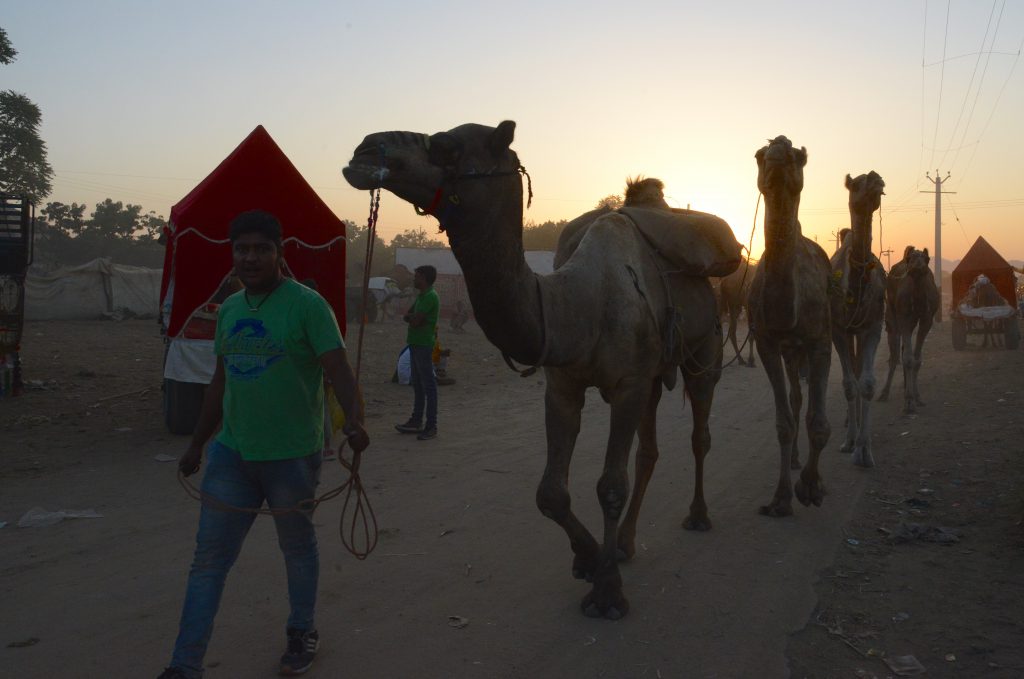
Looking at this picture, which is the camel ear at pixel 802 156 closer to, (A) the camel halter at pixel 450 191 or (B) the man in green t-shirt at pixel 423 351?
(A) the camel halter at pixel 450 191

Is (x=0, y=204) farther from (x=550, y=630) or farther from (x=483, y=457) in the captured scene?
(x=550, y=630)

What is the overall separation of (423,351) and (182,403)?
306 cm

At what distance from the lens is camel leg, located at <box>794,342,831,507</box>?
655cm

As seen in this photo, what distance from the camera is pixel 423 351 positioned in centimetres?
1001

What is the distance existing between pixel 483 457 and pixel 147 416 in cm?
532

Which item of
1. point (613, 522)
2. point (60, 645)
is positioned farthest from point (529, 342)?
point (60, 645)

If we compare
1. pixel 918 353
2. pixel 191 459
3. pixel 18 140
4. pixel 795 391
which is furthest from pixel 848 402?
pixel 18 140

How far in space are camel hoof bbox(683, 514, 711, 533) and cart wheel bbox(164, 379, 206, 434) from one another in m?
6.39

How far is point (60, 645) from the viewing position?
3969 millimetres

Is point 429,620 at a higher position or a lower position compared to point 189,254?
lower

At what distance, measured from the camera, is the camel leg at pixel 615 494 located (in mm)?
4414

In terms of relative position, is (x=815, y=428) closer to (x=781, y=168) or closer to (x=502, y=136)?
(x=781, y=168)

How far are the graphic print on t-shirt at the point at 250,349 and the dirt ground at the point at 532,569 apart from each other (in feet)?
4.80

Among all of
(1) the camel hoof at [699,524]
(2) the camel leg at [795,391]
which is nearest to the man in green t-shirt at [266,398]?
(1) the camel hoof at [699,524]
